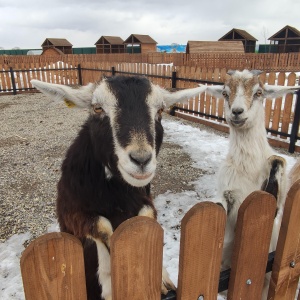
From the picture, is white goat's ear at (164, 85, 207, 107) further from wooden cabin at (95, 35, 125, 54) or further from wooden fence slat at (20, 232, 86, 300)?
wooden cabin at (95, 35, 125, 54)

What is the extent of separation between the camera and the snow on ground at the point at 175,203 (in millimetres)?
3018

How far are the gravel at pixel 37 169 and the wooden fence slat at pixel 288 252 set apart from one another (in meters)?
1.98

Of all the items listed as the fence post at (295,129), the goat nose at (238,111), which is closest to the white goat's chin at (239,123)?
the goat nose at (238,111)

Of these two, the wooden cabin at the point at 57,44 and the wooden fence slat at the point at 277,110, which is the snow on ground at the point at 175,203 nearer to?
the wooden fence slat at the point at 277,110

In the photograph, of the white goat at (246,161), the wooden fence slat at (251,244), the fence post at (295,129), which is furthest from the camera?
the fence post at (295,129)

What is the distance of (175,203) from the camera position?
14.8 feet

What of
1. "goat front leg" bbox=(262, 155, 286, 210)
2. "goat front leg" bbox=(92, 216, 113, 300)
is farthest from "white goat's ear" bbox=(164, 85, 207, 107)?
"goat front leg" bbox=(92, 216, 113, 300)

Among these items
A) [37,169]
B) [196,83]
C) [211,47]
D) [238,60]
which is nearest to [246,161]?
[37,169]

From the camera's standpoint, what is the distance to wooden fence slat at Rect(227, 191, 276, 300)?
1375 millimetres

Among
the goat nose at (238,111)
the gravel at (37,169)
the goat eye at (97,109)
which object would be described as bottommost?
the gravel at (37,169)

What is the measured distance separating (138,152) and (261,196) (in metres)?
0.65

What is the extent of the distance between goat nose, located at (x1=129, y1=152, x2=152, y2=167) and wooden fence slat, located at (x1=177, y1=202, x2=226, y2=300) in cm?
45

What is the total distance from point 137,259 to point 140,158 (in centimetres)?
55

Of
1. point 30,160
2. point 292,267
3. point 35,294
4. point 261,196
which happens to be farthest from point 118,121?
point 30,160
